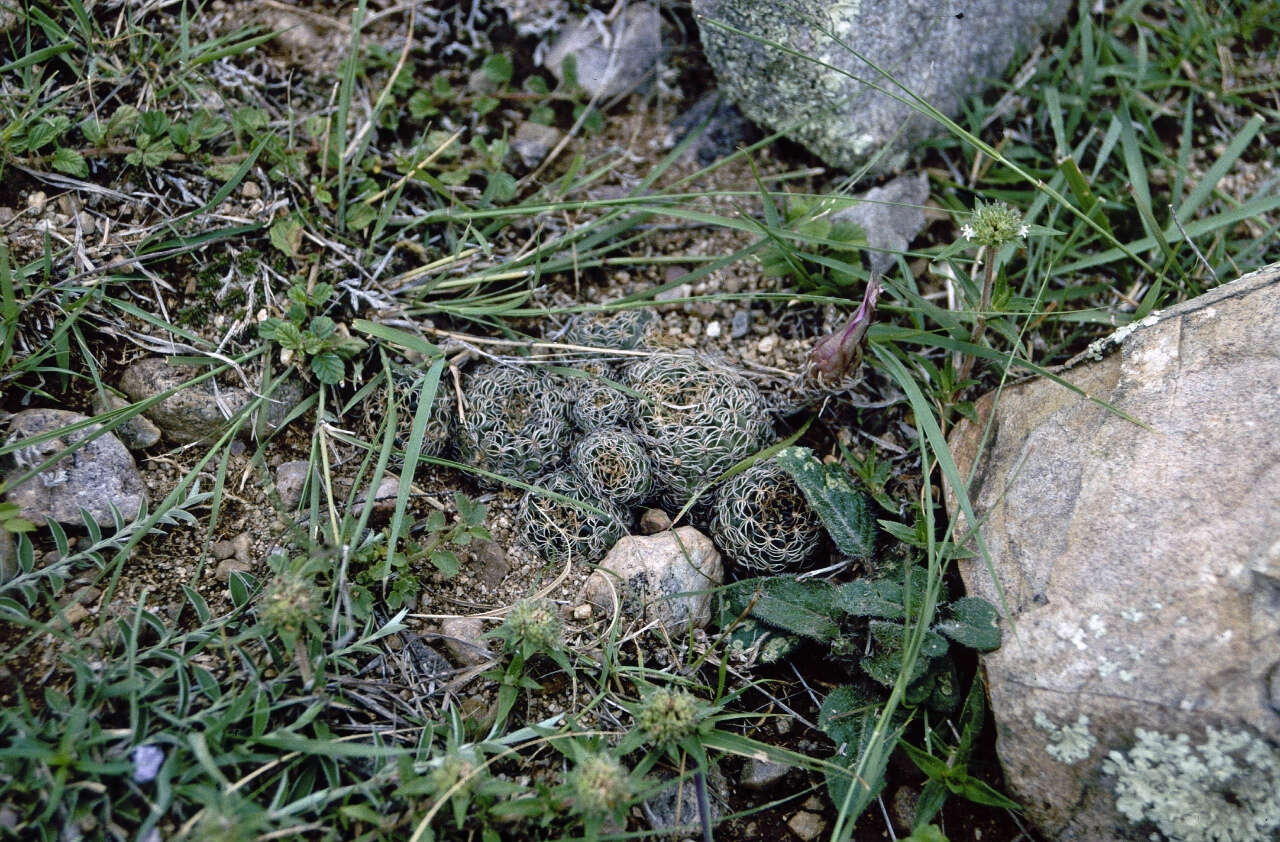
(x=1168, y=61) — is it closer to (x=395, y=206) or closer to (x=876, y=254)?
(x=876, y=254)

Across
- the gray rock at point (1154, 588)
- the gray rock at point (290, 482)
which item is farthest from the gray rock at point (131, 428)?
the gray rock at point (1154, 588)

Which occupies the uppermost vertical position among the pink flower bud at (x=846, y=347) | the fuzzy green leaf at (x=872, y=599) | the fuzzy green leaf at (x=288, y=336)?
the pink flower bud at (x=846, y=347)

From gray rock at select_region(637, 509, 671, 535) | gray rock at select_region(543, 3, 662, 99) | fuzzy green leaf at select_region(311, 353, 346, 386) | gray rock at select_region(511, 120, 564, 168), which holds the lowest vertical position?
gray rock at select_region(637, 509, 671, 535)

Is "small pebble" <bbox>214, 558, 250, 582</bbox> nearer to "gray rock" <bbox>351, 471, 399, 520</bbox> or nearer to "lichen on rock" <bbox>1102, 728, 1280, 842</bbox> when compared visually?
"gray rock" <bbox>351, 471, 399, 520</bbox>

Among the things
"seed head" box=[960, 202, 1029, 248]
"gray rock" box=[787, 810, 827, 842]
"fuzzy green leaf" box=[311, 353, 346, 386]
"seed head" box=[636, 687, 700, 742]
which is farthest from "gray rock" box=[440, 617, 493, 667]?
"seed head" box=[960, 202, 1029, 248]

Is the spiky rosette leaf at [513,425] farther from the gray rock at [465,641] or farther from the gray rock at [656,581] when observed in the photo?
the gray rock at [465,641]
